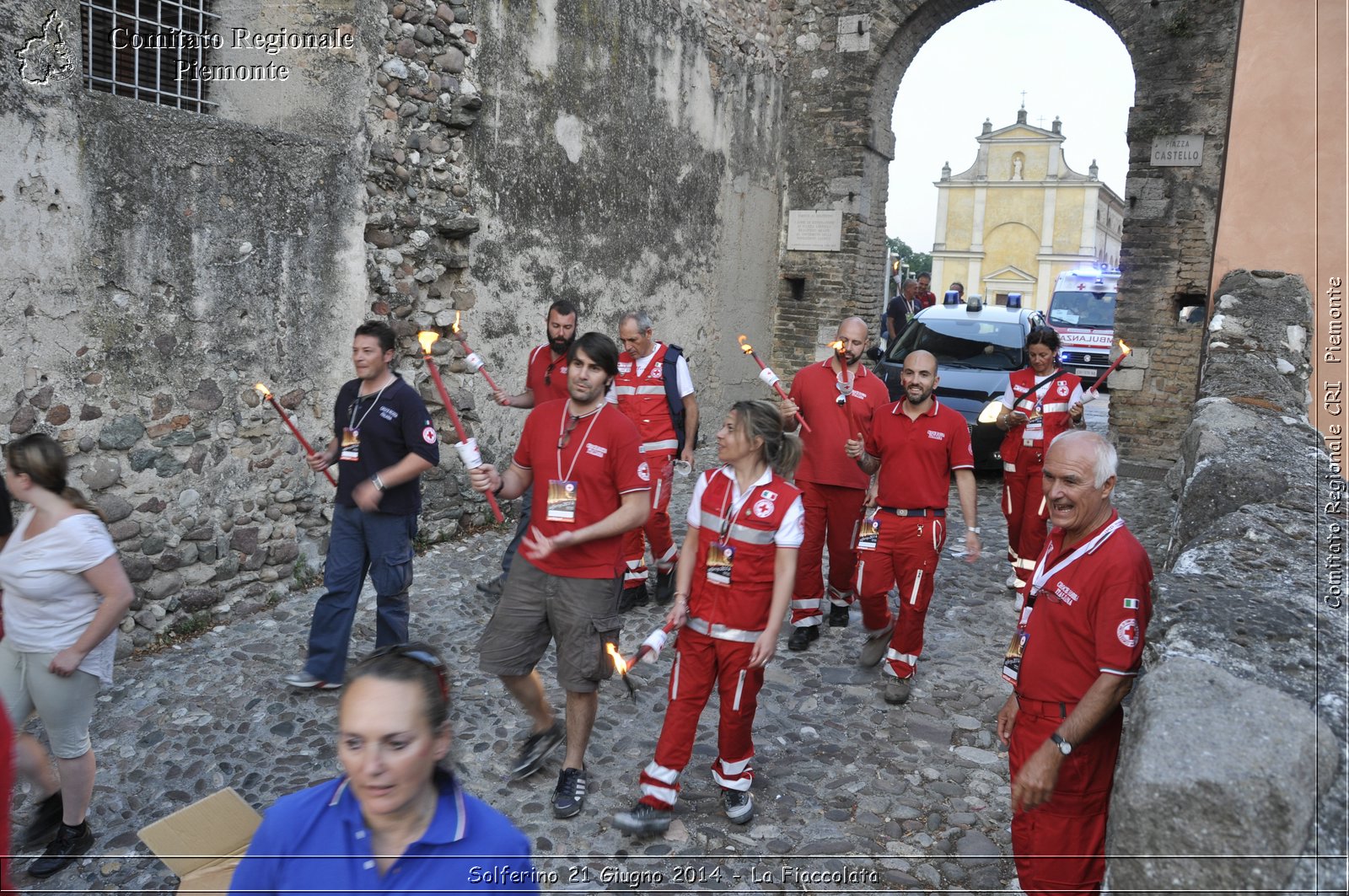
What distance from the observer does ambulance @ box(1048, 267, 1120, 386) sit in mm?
21125

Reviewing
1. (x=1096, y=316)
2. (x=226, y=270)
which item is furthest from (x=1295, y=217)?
(x=1096, y=316)

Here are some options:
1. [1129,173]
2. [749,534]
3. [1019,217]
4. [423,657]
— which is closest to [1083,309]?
[1129,173]

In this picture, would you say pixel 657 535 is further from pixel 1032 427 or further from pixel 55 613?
pixel 55 613

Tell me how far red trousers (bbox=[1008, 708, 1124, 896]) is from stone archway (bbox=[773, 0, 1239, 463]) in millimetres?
8614

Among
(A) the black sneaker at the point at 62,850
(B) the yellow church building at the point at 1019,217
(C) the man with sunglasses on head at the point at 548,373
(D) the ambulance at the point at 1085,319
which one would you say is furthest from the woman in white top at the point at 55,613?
(B) the yellow church building at the point at 1019,217

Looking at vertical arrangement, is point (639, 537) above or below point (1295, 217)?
below

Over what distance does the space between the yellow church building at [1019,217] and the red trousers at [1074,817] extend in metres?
59.4

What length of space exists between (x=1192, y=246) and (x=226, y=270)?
1011cm

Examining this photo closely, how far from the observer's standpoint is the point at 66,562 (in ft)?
11.3

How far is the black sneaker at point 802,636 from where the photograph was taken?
6113 millimetres

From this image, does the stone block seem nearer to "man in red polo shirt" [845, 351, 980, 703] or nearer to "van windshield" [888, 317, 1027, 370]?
"man in red polo shirt" [845, 351, 980, 703]

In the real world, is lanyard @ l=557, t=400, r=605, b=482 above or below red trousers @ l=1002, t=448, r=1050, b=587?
above

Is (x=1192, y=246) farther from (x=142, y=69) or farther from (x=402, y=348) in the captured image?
(x=142, y=69)

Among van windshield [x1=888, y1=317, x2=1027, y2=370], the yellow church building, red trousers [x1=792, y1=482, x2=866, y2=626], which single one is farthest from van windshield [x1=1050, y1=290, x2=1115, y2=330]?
the yellow church building
